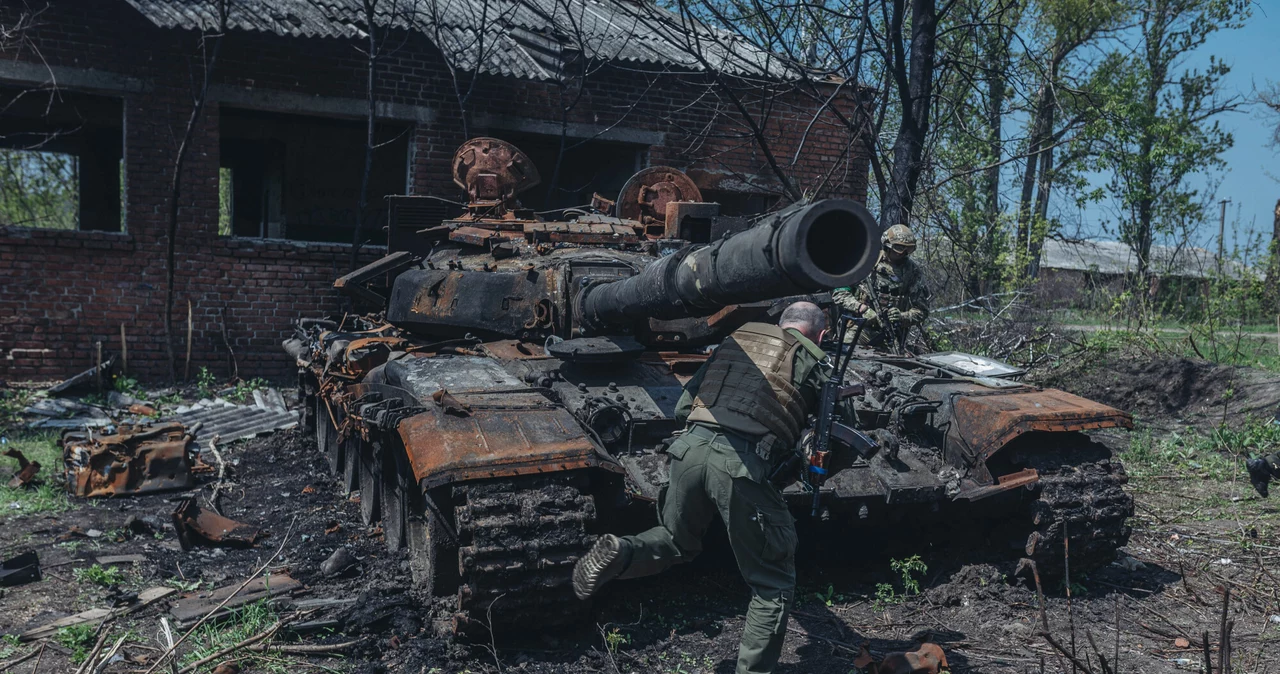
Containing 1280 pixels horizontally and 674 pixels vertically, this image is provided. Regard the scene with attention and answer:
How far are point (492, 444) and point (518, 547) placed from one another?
0.50 metres

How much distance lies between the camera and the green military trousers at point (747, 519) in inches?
165

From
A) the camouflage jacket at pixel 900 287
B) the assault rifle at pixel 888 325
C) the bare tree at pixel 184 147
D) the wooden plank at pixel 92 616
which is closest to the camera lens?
the wooden plank at pixel 92 616

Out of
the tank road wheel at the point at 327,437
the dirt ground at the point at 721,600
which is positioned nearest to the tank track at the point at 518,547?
the dirt ground at the point at 721,600

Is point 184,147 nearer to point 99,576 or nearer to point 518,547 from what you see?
point 99,576

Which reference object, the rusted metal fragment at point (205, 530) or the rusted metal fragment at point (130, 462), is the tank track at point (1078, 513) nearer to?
the rusted metal fragment at point (205, 530)

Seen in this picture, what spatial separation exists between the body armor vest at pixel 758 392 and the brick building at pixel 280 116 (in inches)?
195

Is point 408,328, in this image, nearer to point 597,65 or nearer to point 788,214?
point 788,214

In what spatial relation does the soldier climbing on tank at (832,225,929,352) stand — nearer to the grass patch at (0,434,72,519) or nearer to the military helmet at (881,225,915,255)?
the military helmet at (881,225,915,255)

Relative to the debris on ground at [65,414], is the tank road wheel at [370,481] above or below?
above

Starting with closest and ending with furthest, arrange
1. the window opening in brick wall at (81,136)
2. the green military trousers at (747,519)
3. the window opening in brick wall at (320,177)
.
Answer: the green military trousers at (747,519) < the window opening in brick wall at (81,136) < the window opening in brick wall at (320,177)

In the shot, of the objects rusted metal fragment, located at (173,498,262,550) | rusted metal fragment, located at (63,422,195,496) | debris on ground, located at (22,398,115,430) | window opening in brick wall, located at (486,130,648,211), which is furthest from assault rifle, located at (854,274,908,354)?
debris on ground, located at (22,398,115,430)

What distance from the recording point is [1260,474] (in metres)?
7.17

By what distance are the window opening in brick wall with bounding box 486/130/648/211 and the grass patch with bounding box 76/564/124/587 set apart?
7.52 metres

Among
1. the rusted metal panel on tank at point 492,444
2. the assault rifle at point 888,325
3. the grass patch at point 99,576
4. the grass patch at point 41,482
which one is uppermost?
the assault rifle at point 888,325
